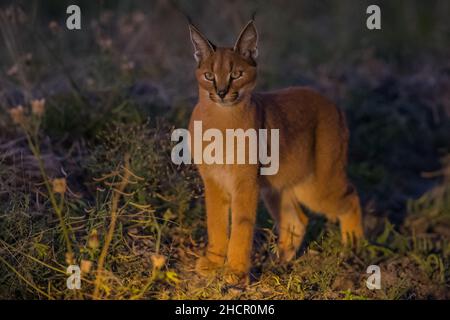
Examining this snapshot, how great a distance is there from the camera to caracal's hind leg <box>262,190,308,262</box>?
5.81m

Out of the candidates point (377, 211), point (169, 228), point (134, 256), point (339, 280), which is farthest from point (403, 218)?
point (134, 256)

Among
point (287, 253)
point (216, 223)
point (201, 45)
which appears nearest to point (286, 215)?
point (287, 253)

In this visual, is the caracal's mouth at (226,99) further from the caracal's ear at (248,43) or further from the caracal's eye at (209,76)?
the caracal's ear at (248,43)

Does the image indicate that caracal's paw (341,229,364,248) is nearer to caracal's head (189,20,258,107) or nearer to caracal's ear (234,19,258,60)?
caracal's head (189,20,258,107)

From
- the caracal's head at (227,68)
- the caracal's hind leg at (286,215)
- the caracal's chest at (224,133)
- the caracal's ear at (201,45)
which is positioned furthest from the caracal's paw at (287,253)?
the caracal's ear at (201,45)

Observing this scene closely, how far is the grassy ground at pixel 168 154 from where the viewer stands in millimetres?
4547

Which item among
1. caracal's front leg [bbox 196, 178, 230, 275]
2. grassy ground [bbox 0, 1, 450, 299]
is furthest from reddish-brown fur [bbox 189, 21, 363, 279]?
grassy ground [bbox 0, 1, 450, 299]

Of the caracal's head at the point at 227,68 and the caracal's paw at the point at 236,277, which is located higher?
the caracal's head at the point at 227,68

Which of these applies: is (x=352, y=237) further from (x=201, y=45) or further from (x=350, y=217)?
(x=201, y=45)

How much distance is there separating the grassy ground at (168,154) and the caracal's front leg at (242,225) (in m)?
0.16

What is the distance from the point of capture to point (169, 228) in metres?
5.32

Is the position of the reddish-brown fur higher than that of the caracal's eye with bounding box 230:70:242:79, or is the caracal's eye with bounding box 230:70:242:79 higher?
the caracal's eye with bounding box 230:70:242:79

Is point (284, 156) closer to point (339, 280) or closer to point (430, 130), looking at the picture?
point (339, 280)

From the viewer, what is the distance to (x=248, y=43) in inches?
188
